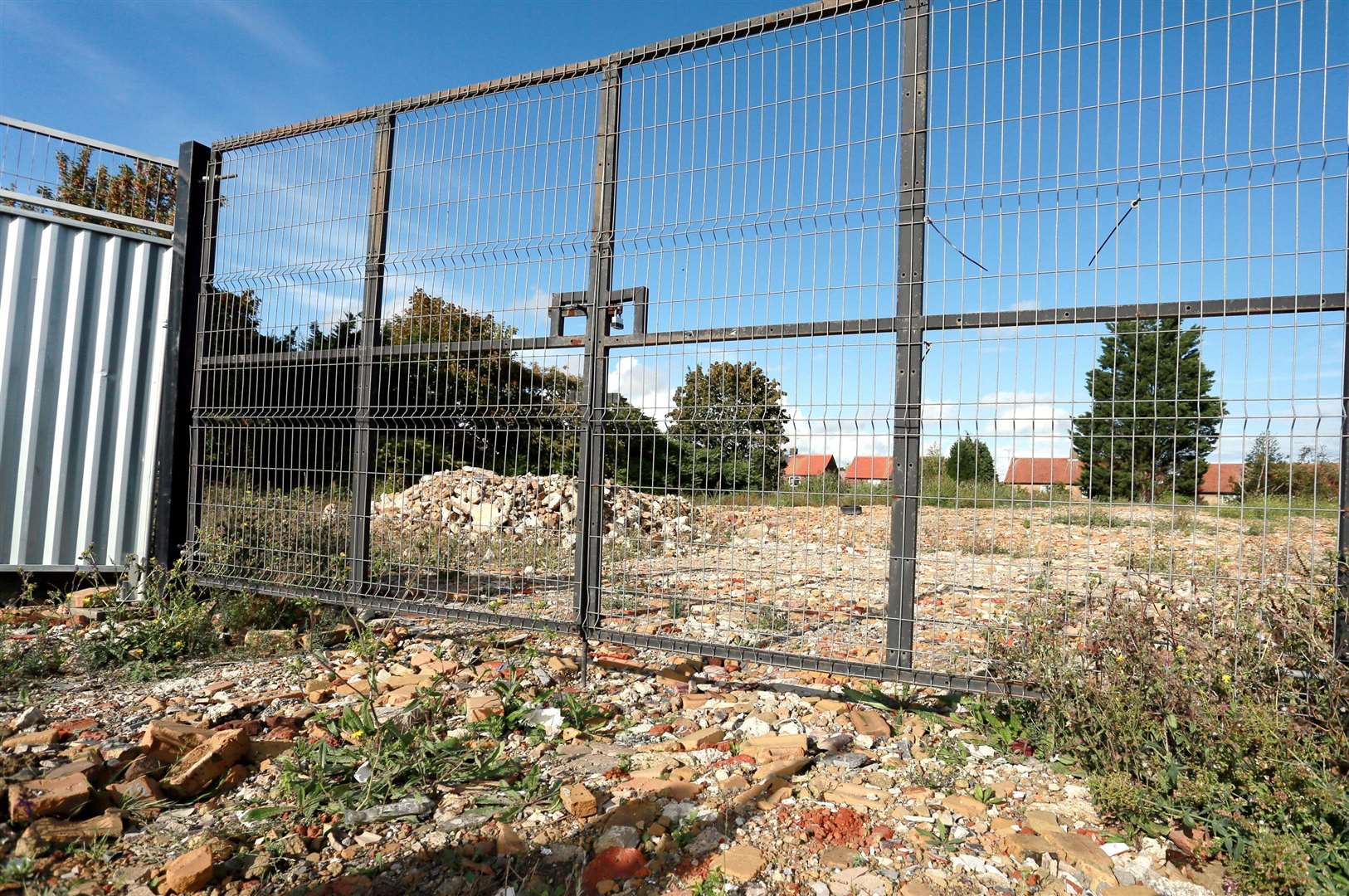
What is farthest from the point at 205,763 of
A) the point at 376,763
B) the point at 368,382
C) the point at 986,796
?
the point at 986,796

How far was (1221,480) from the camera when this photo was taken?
3.37 meters

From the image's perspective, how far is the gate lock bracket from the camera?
182 inches

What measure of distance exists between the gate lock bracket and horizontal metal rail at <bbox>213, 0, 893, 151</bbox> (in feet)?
4.24

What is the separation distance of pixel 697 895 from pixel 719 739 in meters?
1.35

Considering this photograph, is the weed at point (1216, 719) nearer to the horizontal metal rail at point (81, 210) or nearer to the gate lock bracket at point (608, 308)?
the gate lock bracket at point (608, 308)

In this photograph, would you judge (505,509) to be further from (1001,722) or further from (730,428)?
(1001,722)

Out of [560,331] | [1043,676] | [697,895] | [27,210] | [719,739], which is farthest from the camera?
[27,210]

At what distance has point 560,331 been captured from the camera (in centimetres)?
488

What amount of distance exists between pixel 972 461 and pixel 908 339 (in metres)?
0.63

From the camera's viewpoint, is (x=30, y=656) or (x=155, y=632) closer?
(x=30, y=656)

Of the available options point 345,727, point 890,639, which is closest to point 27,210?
point 345,727

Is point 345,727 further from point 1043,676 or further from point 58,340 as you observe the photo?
point 58,340

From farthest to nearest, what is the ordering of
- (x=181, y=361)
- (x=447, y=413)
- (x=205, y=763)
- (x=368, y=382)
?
(x=181, y=361) < (x=368, y=382) < (x=447, y=413) < (x=205, y=763)

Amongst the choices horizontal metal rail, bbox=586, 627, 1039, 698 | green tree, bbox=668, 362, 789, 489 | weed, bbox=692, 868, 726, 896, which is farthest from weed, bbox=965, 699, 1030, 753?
weed, bbox=692, 868, 726, 896
